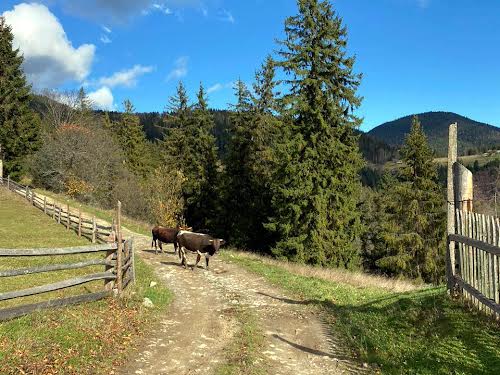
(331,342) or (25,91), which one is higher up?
(25,91)

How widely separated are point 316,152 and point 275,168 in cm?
617

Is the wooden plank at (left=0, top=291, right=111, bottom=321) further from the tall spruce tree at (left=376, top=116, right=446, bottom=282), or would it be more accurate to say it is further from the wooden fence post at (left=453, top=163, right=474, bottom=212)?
the tall spruce tree at (left=376, top=116, right=446, bottom=282)

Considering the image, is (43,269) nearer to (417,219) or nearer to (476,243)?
(476,243)

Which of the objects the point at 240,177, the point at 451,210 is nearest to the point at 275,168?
the point at 240,177

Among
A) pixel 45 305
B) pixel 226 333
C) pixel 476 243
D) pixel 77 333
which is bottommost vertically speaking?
pixel 226 333

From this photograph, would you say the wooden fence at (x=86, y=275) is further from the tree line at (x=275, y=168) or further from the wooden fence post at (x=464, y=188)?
the tree line at (x=275, y=168)

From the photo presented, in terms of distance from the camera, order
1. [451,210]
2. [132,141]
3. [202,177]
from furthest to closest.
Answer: [132,141]
[202,177]
[451,210]

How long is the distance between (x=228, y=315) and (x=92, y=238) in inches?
691

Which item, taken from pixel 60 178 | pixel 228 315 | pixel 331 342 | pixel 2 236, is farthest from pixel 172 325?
pixel 60 178

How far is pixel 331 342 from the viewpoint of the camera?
9516 mm

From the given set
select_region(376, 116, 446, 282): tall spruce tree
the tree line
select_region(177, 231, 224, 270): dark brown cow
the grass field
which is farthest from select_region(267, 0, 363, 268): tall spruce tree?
the grass field

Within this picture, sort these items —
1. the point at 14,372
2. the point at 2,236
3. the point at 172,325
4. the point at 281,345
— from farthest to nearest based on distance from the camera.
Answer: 1. the point at 2,236
2. the point at 172,325
3. the point at 281,345
4. the point at 14,372

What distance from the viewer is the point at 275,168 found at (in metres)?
34.0

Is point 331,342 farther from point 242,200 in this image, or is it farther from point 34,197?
point 34,197
